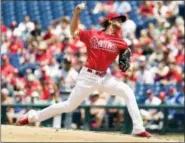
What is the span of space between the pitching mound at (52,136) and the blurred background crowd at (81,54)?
2.74m

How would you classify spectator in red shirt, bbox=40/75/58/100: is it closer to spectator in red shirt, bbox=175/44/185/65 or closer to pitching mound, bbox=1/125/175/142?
spectator in red shirt, bbox=175/44/185/65

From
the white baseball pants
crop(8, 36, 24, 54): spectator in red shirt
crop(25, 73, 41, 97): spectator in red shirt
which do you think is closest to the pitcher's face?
the white baseball pants

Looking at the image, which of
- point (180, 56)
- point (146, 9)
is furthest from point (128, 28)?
point (180, 56)

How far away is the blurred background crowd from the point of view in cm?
1519

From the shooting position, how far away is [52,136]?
32.5 feet

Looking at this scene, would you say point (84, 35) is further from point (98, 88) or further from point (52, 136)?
point (52, 136)

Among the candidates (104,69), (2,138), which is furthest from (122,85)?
(2,138)

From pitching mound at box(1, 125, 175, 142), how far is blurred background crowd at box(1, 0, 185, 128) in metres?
2.74

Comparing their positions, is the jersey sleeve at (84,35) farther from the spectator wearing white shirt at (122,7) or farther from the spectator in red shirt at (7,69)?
the spectator wearing white shirt at (122,7)

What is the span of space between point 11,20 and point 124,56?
11.4 m

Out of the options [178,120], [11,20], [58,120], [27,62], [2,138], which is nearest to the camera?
[2,138]

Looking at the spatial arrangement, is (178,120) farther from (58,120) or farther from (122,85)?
(122,85)

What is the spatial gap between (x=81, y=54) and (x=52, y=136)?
7182mm

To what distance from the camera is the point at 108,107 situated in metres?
14.8
